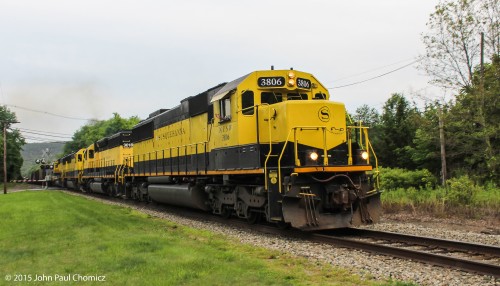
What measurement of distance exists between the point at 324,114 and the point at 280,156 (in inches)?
70.7

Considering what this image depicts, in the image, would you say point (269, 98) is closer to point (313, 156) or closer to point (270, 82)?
point (270, 82)

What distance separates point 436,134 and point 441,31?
4811mm

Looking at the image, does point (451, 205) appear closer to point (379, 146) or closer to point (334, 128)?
point (334, 128)

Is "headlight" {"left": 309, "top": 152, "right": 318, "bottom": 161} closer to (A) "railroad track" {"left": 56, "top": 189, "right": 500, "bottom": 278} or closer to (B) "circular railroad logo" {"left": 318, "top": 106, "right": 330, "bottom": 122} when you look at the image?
(B) "circular railroad logo" {"left": 318, "top": 106, "right": 330, "bottom": 122}

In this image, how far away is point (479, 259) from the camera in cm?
740

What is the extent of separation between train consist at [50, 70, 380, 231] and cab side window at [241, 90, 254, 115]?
26mm

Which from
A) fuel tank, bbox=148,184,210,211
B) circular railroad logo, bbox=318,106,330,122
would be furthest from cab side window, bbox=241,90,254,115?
A: fuel tank, bbox=148,184,210,211

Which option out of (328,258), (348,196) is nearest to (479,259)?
(328,258)

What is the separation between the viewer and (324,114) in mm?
10875

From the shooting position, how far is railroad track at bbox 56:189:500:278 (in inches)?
267

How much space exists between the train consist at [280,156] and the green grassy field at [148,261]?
168 centimetres

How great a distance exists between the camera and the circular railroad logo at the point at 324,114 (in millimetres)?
10828

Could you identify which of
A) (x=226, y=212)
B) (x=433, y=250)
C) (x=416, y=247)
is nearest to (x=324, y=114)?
(x=416, y=247)

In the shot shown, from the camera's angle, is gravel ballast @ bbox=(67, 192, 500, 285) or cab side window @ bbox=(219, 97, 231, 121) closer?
gravel ballast @ bbox=(67, 192, 500, 285)
